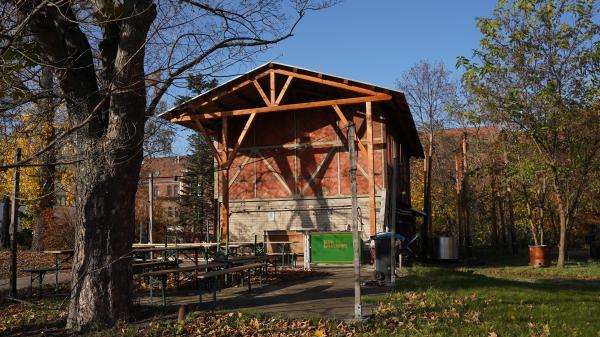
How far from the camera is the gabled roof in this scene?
18.8 metres

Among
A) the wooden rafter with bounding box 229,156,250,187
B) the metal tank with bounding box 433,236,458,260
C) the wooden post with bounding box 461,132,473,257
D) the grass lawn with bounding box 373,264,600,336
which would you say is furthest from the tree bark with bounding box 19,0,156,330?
the wooden post with bounding box 461,132,473,257

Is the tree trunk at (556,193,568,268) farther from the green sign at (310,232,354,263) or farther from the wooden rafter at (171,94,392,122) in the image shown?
the green sign at (310,232,354,263)

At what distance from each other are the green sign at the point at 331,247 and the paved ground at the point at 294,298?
3.63 meters

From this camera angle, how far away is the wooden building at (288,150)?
792 inches

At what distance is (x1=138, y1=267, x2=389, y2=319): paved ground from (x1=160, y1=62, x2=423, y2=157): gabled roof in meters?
7.40

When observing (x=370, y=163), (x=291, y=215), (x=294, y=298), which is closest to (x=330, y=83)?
(x=370, y=163)

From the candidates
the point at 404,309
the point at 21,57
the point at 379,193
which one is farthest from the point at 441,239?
the point at 21,57

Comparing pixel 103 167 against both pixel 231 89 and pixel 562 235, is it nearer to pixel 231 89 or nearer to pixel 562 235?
pixel 231 89

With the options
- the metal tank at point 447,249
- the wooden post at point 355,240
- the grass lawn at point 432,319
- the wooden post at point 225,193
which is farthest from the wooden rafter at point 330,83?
the wooden post at point 355,240

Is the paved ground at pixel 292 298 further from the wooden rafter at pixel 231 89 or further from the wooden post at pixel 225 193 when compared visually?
the wooden rafter at pixel 231 89

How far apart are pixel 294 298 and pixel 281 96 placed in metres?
10.2

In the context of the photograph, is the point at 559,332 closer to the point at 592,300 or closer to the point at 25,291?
the point at 592,300

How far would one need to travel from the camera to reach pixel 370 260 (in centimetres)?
1912

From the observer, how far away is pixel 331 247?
17.4m
